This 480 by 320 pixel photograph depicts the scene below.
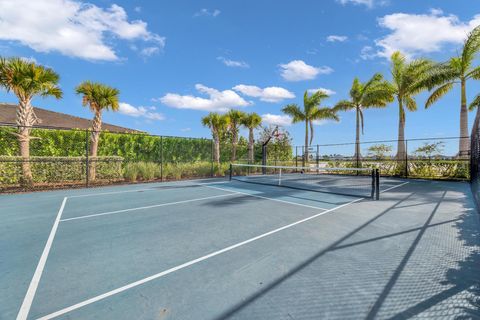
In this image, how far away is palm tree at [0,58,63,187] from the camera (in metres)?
8.67

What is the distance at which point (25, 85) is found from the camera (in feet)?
29.0

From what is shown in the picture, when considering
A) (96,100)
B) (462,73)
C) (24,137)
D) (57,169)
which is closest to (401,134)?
(462,73)

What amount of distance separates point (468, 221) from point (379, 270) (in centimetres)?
359

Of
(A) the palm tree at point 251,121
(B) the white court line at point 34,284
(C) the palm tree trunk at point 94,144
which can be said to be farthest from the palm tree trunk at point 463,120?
(C) the palm tree trunk at point 94,144

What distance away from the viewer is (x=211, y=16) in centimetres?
1288

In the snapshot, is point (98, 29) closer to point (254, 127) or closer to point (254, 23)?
point (254, 23)

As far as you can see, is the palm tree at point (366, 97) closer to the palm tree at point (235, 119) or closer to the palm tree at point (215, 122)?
the palm tree at point (235, 119)

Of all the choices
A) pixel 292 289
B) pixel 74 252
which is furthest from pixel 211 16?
pixel 292 289

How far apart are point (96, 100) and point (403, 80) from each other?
63.7 ft

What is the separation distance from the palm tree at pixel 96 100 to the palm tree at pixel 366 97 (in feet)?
51.7

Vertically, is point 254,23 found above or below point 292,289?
above

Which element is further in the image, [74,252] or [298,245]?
[298,245]

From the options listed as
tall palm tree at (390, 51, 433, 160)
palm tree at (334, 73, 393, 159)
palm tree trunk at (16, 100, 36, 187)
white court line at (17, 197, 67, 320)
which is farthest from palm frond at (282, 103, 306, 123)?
white court line at (17, 197, 67, 320)

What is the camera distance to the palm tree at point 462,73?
42.2 ft
